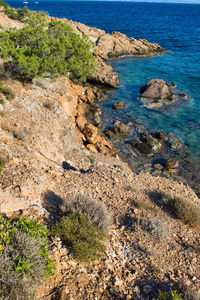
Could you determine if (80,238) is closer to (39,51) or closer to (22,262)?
(22,262)

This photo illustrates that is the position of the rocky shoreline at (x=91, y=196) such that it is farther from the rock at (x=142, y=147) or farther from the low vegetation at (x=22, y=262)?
the rock at (x=142, y=147)

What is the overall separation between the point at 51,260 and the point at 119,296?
1773mm

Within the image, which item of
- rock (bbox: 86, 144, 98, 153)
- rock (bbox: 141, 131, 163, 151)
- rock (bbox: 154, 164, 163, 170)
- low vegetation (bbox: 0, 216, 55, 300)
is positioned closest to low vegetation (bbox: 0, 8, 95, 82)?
rock (bbox: 86, 144, 98, 153)

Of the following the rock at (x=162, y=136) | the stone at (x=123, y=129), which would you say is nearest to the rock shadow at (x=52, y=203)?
the stone at (x=123, y=129)

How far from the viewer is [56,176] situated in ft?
28.0

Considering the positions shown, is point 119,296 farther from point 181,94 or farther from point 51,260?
point 181,94

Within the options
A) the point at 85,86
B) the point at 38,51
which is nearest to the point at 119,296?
the point at 38,51

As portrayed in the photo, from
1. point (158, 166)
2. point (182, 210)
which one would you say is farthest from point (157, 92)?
point (182, 210)

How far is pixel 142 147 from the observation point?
16.7 m

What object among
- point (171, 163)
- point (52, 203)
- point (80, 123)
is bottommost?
point (171, 163)

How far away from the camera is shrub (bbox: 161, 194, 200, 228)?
8.00 metres

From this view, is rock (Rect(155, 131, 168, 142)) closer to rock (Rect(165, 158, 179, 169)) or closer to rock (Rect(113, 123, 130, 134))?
rock (Rect(113, 123, 130, 134))

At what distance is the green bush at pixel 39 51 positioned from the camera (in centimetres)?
1364

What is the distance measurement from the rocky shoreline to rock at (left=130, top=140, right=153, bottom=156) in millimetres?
2467
